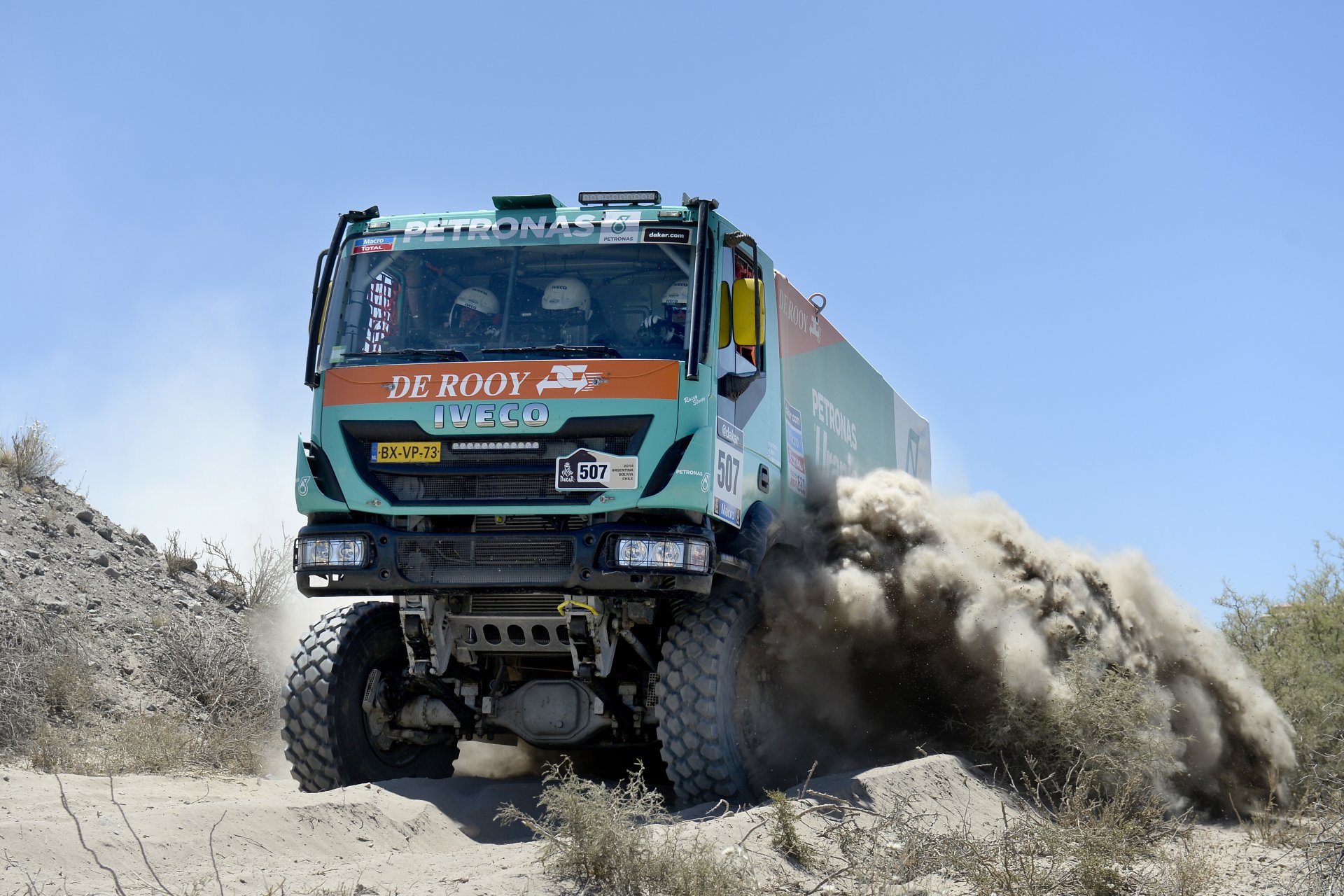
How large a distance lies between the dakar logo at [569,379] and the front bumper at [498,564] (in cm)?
85

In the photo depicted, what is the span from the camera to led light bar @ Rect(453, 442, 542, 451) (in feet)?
25.4

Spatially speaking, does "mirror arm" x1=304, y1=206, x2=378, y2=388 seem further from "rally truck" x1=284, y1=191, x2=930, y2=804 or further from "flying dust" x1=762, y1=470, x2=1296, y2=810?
"flying dust" x1=762, y1=470, x2=1296, y2=810

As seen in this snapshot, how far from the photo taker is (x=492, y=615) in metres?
8.12

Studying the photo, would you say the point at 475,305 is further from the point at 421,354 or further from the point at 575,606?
the point at 575,606

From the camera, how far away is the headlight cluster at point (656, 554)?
7453 millimetres

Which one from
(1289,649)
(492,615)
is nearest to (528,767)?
(492,615)

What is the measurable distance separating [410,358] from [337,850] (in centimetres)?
303

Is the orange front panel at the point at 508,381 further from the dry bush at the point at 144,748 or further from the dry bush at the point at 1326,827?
the dry bush at the point at 1326,827

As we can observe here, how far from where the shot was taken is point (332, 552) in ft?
25.8

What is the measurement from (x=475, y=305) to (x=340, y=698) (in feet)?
9.20

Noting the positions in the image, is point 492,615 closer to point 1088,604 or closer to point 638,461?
point 638,461

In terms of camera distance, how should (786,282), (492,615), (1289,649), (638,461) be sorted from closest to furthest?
(638,461)
(492,615)
(786,282)
(1289,649)

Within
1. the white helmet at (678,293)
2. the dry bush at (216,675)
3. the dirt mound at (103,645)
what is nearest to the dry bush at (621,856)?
the white helmet at (678,293)

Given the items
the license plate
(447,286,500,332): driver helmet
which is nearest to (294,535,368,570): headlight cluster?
the license plate
